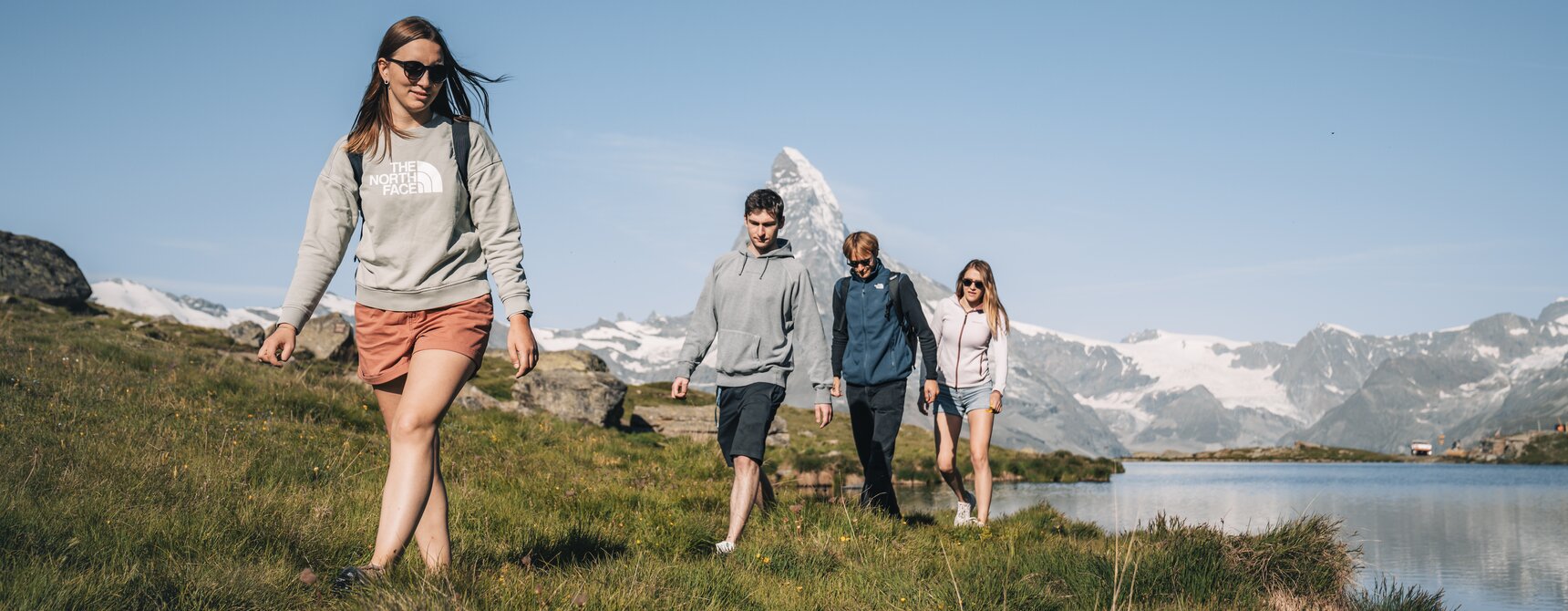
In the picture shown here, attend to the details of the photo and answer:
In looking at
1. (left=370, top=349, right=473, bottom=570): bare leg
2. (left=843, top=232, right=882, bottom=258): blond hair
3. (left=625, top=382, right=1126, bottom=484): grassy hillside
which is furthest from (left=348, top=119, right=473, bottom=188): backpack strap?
(left=625, top=382, right=1126, bottom=484): grassy hillside

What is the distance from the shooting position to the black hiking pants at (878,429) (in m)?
10.3

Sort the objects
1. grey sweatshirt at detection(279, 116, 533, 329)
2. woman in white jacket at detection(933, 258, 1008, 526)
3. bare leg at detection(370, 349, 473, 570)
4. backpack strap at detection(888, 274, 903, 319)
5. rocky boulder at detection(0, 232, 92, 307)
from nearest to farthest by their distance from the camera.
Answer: bare leg at detection(370, 349, 473, 570) < grey sweatshirt at detection(279, 116, 533, 329) < backpack strap at detection(888, 274, 903, 319) < woman in white jacket at detection(933, 258, 1008, 526) < rocky boulder at detection(0, 232, 92, 307)

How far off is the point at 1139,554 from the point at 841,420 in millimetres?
50614

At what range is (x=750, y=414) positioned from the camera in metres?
7.72

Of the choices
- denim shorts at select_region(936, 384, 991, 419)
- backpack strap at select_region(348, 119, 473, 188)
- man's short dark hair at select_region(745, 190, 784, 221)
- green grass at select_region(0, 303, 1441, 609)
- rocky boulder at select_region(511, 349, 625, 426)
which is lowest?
green grass at select_region(0, 303, 1441, 609)

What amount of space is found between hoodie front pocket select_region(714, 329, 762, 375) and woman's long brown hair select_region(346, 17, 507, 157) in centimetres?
323

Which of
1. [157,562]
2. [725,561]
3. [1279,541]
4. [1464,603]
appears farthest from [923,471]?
[157,562]

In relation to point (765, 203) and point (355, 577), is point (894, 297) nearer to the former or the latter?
point (765, 203)

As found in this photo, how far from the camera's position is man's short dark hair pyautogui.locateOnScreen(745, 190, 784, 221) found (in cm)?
803

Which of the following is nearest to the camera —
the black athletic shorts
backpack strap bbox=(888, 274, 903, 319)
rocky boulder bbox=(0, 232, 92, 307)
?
the black athletic shorts

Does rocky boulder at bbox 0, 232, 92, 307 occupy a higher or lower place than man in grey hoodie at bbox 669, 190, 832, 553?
higher

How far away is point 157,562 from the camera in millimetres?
4918

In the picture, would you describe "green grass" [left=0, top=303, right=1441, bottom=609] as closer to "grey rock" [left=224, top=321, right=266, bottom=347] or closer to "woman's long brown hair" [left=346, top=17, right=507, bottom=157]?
"woman's long brown hair" [left=346, top=17, right=507, bottom=157]

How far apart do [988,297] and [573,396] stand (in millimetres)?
14281
